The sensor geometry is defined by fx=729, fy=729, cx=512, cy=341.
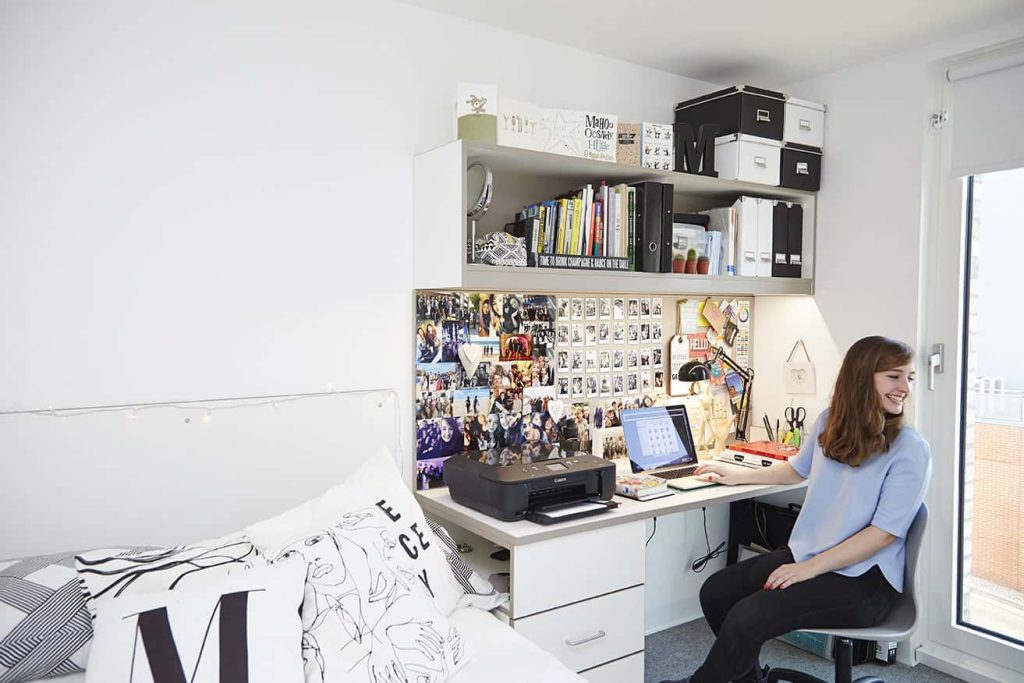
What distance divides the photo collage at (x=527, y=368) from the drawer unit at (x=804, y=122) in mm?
915

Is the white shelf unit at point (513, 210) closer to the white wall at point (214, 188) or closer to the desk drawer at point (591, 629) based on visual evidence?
the white wall at point (214, 188)

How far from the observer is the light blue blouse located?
2.17 m

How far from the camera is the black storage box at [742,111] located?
293 centimetres

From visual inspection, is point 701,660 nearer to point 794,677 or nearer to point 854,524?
point 794,677

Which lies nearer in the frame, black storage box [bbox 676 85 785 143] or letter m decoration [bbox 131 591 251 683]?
letter m decoration [bbox 131 591 251 683]

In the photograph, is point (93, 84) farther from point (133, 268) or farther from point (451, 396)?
point (451, 396)

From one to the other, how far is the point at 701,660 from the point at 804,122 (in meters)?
2.30

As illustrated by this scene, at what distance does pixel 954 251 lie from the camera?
2.81 metres

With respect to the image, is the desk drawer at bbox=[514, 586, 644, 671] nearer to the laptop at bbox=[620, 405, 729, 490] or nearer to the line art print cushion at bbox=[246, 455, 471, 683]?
the line art print cushion at bbox=[246, 455, 471, 683]

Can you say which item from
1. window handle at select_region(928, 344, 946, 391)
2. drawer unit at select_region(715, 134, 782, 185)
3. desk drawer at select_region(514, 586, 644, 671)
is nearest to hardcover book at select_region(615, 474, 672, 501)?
desk drawer at select_region(514, 586, 644, 671)

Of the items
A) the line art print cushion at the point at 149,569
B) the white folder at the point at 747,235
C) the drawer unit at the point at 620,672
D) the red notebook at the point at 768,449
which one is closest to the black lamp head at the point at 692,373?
the red notebook at the point at 768,449

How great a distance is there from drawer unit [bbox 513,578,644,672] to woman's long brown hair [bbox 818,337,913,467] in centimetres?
79

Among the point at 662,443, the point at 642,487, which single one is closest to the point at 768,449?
the point at 662,443

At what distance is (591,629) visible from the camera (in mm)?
2244
